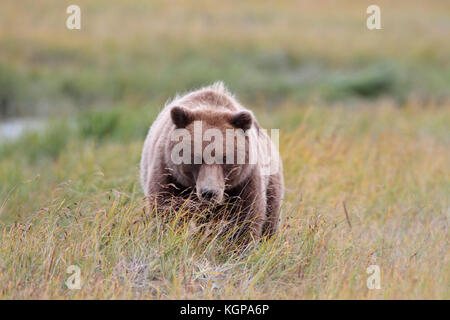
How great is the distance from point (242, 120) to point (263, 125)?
23.0 feet

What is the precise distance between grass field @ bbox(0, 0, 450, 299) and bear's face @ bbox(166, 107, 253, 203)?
0.52 metres

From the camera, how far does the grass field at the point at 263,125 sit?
4902 millimetres

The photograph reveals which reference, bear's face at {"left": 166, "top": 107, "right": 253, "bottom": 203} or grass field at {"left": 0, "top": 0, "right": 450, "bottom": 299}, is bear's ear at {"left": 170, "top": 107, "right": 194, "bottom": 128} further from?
grass field at {"left": 0, "top": 0, "right": 450, "bottom": 299}

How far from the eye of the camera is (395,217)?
7555 millimetres

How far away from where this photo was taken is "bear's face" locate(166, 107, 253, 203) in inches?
195

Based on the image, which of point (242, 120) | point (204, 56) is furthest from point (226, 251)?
point (204, 56)

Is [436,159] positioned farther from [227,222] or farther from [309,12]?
[309,12]

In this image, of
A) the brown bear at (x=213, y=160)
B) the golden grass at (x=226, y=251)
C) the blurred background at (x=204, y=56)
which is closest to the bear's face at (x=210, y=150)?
the brown bear at (x=213, y=160)

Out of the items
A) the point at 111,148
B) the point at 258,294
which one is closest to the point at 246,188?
the point at 258,294

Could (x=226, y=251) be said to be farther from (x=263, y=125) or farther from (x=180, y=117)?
(x=263, y=125)

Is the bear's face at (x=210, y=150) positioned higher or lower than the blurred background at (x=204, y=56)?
lower

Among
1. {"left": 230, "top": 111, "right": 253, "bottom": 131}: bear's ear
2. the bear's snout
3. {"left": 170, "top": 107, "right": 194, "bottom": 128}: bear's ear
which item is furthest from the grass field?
{"left": 230, "top": 111, "right": 253, "bottom": 131}: bear's ear

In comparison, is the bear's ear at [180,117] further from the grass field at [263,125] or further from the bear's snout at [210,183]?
the grass field at [263,125]

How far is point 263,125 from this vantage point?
12211 mm
